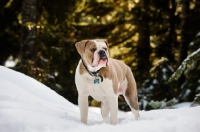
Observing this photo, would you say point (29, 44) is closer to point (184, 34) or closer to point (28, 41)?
point (28, 41)

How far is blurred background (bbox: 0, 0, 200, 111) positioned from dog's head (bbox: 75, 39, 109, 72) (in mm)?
4840

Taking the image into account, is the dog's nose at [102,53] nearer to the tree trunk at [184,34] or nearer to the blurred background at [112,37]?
the blurred background at [112,37]

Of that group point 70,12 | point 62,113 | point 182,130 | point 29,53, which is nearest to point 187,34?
point 70,12

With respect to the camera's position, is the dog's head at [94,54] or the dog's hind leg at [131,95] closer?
the dog's head at [94,54]

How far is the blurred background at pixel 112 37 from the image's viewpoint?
952 cm

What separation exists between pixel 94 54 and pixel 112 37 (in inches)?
402

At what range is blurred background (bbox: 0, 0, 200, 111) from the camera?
952 cm

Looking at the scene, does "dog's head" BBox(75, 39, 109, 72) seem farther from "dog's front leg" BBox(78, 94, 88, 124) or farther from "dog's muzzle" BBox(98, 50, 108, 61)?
"dog's front leg" BBox(78, 94, 88, 124)

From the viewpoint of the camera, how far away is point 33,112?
408 cm

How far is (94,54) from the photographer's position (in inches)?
164

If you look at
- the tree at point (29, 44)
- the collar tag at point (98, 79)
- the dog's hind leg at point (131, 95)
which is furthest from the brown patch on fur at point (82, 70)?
the tree at point (29, 44)

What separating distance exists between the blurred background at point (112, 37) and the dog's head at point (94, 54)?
15.9 ft

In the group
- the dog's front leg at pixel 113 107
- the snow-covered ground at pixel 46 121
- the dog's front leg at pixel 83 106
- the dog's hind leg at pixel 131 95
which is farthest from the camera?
the dog's hind leg at pixel 131 95

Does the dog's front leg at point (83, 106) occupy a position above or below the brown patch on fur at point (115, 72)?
below
